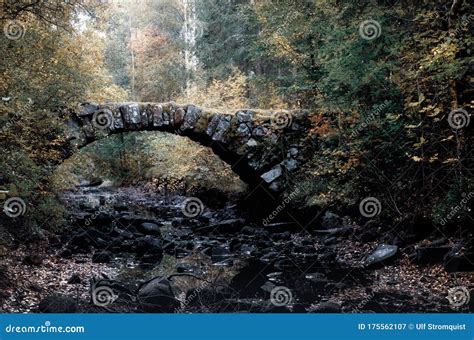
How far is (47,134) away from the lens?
10289 millimetres

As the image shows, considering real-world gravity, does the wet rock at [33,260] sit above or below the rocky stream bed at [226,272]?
above

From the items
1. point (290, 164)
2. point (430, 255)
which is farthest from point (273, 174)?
point (430, 255)

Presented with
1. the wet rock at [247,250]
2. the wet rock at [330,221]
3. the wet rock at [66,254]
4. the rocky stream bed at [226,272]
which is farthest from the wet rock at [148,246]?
the wet rock at [330,221]

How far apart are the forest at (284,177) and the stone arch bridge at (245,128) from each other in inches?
1.6

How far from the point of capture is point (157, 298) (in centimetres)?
654

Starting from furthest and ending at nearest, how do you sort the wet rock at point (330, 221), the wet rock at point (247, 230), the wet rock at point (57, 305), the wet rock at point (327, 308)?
the wet rock at point (247, 230)
the wet rock at point (330, 221)
the wet rock at point (327, 308)
the wet rock at point (57, 305)

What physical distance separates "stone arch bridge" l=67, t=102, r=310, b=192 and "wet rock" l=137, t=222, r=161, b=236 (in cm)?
264

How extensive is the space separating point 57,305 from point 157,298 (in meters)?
1.30

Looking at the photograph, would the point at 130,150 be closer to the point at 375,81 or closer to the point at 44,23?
the point at 44,23

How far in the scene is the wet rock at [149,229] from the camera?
1254 centimetres

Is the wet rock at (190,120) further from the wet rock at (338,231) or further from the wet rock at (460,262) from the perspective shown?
the wet rock at (460,262)

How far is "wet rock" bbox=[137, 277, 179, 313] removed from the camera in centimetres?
632

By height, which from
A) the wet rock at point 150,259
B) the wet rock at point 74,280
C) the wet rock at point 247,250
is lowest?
the wet rock at point 247,250

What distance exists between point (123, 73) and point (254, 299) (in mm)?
25989
